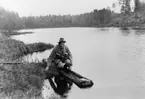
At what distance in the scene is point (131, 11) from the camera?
15788 cm

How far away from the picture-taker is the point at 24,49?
37844mm

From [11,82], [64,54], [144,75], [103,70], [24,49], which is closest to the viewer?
[11,82]

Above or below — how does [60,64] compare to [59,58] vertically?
below

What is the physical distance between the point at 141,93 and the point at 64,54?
682 cm

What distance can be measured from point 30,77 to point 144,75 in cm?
1107

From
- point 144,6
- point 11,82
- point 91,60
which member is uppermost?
point 144,6

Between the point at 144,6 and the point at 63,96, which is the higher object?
the point at 144,6

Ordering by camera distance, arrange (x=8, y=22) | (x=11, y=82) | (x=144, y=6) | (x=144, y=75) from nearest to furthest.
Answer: (x=11, y=82) → (x=144, y=75) → (x=8, y=22) → (x=144, y=6)

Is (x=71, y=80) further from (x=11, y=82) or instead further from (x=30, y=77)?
(x=11, y=82)

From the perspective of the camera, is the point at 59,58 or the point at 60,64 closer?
the point at 60,64

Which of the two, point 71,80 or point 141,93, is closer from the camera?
point 141,93

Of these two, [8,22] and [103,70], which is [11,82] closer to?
[103,70]

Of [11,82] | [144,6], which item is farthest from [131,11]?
[11,82]

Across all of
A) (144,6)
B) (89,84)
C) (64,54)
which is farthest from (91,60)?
(144,6)
